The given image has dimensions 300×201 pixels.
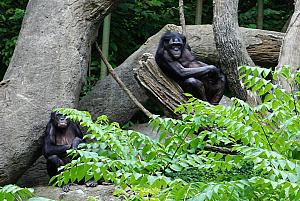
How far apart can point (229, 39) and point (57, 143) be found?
202 centimetres

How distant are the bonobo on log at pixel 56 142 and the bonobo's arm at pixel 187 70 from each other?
1.15 metres

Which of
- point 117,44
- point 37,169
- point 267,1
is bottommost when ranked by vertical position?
point 37,169

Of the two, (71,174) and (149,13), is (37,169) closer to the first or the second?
(149,13)

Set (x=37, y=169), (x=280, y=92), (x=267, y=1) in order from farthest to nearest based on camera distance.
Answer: (x=267, y=1) < (x=37, y=169) < (x=280, y=92)

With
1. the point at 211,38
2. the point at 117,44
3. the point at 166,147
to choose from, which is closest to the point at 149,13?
the point at 117,44

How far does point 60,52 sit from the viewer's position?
593cm

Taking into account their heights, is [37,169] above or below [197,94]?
below

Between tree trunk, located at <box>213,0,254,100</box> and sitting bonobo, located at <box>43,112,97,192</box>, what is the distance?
5.40ft

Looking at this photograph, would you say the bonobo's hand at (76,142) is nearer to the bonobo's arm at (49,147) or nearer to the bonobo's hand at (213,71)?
the bonobo's arm at (49,147)

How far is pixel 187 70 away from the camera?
209 inches

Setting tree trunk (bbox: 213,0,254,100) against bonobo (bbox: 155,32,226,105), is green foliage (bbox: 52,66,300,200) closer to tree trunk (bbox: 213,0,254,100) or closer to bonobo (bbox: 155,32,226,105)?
tree trunk (bbox: 213,0,254,100)

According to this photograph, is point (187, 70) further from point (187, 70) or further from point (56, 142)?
point (56, 142)

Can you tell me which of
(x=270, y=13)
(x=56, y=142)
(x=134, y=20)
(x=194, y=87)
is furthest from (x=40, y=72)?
(x=270, y=13)

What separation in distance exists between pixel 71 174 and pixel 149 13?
601cm
